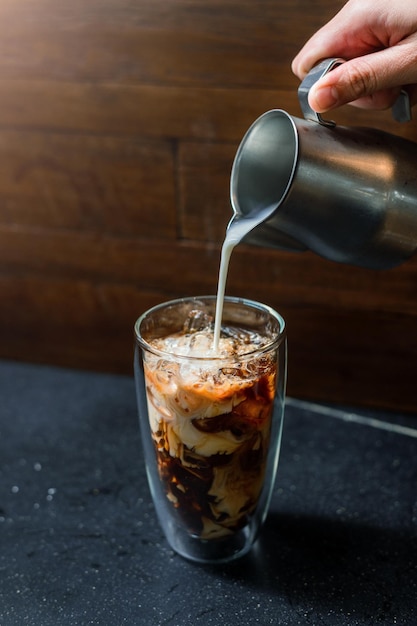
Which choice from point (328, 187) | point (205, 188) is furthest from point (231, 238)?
point (205, 188)

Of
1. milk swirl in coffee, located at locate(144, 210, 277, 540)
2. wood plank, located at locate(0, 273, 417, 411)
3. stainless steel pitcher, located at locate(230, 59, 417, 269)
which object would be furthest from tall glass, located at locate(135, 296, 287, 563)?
wood plank, located at locate(0, 273, 417, 411)

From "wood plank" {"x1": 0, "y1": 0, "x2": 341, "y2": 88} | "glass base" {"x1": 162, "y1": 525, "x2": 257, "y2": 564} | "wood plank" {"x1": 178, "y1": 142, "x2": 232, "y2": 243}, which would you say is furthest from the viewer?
"wood plank" {"x1": 178, "y1": 142, "x2": 232, "y2": 243}

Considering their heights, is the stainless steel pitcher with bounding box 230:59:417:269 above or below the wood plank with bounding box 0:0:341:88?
below

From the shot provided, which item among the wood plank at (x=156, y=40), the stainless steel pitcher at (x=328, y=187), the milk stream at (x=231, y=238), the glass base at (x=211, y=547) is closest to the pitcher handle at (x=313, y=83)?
the stainless steel pitcher at (x=328, y=187)

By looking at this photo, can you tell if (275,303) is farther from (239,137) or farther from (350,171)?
(350,171)

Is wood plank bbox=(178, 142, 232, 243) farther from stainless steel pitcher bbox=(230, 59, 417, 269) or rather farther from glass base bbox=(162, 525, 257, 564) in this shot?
glass base bbox=(162, 525, 257, 564)

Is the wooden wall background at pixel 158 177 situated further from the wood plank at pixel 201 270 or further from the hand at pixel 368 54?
the hand at pixel 368 54

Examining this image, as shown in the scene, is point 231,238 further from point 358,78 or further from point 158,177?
point 158,177
